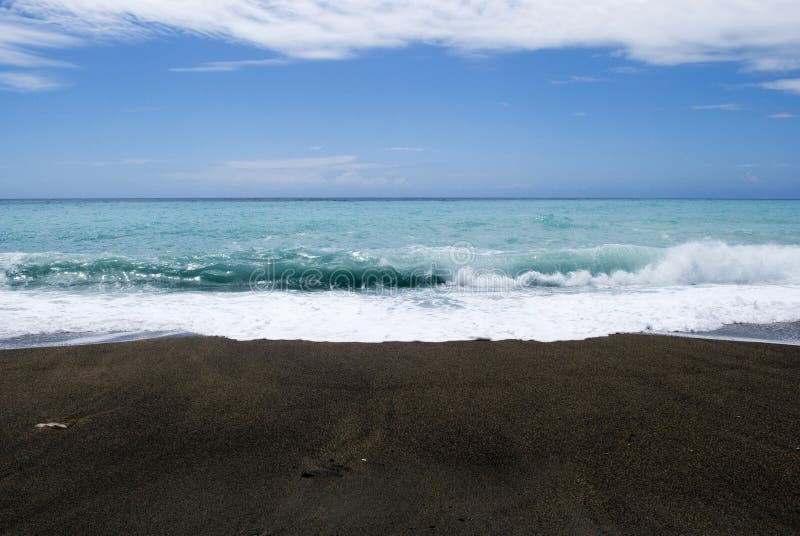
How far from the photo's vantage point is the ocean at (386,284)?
19.9ft

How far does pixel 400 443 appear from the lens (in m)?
3.08

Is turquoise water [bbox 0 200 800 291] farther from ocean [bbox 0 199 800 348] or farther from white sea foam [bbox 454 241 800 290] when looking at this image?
white sea foam [bbox 454 241 800 290]

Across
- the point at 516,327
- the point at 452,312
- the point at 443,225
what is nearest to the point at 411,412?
the point at 516,327

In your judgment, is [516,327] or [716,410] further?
[516,327]

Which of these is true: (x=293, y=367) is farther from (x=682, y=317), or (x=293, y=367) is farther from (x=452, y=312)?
(x=682, y=317)

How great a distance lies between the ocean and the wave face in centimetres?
4

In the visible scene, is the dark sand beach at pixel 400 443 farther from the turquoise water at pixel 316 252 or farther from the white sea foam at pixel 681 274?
the turquoise water at pixel 316 252

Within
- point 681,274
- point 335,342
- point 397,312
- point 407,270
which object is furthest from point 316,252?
point 681,274

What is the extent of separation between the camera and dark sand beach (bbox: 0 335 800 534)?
2371mm

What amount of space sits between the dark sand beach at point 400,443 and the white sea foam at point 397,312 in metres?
1.01

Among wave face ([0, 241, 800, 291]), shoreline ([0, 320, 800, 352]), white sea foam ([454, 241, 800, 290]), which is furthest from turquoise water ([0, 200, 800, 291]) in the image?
shoreline ([0, 320, 800, 352])

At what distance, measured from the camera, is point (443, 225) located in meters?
20.1

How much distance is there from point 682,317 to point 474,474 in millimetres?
4901

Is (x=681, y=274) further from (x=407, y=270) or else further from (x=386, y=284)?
(x=386, y=284)
